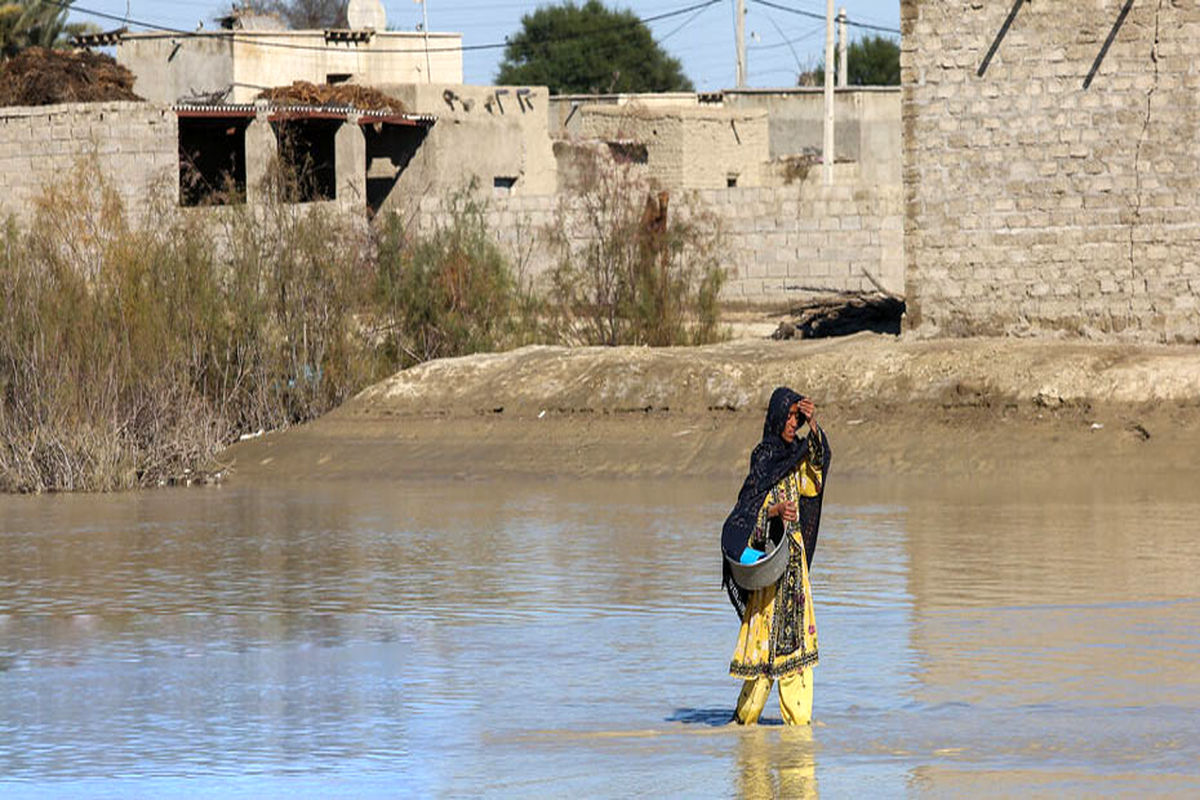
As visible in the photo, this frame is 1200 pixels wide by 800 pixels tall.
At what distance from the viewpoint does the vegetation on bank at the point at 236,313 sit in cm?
2030

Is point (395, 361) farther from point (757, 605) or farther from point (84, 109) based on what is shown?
point (757, 605)

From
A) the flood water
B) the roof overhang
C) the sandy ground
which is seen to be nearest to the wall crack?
the sandy ground

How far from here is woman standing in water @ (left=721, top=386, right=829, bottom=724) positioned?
7.84 metres

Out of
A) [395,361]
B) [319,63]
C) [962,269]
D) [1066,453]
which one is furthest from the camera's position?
[319,63]

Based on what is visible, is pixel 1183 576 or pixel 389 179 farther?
pixel 389 179

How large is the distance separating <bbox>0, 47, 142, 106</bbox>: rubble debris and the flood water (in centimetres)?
2352

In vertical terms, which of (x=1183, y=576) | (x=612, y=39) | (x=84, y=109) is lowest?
(x=1183, y=576)

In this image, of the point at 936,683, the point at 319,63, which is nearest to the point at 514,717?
the point at 936,683

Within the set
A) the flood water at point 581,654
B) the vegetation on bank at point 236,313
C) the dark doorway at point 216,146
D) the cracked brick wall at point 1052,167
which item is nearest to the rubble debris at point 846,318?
the vegetation on bank at point 236,313

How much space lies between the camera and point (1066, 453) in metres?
18.7

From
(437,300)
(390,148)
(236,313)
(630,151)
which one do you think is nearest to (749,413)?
(437,300)

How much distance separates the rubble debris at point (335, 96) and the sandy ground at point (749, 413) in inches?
665

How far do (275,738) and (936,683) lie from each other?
8.86ft

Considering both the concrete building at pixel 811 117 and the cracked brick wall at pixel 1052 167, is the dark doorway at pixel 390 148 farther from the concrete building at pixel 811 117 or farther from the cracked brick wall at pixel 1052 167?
the cracked brick wall at pixel 1052 167
